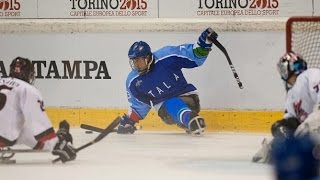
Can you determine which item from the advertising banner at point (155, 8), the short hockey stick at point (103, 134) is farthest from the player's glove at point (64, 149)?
the advertising banner at point (155, 8)

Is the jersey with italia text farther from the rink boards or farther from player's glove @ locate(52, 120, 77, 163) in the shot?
the rink boards

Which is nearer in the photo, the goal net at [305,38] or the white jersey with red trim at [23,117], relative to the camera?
the white jersey with red trim at [23,117]

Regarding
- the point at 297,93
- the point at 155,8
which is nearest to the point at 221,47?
the point at 155,8

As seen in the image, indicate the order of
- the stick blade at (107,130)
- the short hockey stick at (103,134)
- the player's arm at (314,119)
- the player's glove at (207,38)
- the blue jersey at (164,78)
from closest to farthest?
the player's arm at (314,119)
the short hockey stick at (103,134)
the stick blade at (107,130)
the player's glove at (207,38)
the blue jersey at (164,78)

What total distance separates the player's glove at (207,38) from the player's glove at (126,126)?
985 millimetres

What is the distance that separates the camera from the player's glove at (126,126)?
6262mm

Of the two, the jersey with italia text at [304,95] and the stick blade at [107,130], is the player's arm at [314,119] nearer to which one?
the jersey with italia text at [304,95]

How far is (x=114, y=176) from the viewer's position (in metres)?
3.48

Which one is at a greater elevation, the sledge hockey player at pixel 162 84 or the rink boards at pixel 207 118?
the sledge hockey player at pixel 162 84

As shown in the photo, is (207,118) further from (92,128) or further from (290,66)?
(290,66)

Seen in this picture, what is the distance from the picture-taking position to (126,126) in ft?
20.7

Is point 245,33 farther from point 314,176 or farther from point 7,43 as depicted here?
point 314,176

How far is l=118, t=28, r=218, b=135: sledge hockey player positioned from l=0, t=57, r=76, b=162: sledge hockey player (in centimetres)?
228

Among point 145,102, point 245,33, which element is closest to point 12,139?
point 145,102
